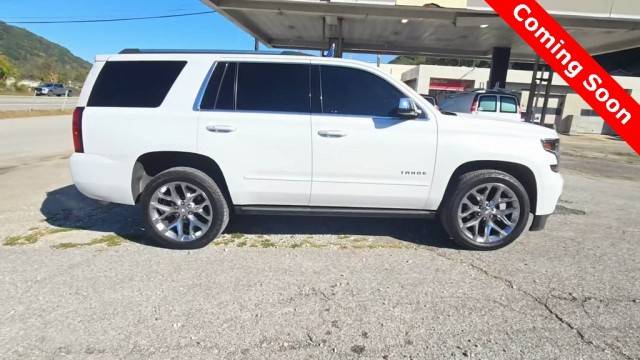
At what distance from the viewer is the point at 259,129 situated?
3.55 meters

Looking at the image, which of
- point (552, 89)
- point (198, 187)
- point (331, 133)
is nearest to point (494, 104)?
point (331, 133)

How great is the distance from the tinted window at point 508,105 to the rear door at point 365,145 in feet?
33.5

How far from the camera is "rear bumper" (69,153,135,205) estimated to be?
11.9ft

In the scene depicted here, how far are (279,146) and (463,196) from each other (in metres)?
1.98

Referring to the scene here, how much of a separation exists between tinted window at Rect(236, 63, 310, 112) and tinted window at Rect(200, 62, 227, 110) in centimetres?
19

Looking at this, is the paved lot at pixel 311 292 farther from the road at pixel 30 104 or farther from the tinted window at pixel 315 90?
the road at pixel 30 104

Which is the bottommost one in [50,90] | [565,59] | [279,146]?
[279,146]

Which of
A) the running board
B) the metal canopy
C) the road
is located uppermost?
the metal canopy

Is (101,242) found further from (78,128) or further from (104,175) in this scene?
(78,128)

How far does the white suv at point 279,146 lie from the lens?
3.57m

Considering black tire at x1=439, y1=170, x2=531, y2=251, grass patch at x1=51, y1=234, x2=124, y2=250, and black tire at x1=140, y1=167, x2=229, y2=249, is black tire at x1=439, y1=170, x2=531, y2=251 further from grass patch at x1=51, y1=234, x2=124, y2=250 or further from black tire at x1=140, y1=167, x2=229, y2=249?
grass patch at x1=51, y1=234, x2=124, y2=250

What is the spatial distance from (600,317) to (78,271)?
14.2 ft

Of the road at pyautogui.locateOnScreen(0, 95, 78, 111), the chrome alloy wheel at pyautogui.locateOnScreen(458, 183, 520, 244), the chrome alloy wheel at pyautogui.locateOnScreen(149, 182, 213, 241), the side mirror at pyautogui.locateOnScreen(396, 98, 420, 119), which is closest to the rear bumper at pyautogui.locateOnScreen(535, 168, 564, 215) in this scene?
the chrome alloy wheel at pyautogui.locateOnScreen(458, 183, 520, 244)

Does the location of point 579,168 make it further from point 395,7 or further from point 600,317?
point 600,317
